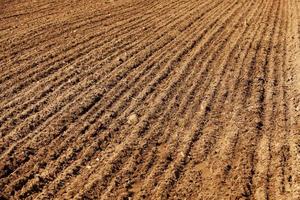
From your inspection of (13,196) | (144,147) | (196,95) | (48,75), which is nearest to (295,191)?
(144,147)

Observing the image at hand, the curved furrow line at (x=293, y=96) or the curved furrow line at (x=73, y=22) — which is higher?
the curved furrow line at (x=73, y=22)

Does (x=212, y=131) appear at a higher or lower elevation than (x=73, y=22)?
lower

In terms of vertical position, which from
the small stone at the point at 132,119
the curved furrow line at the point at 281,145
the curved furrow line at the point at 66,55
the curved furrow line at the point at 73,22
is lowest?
the curved furrow line at the point at 281,145

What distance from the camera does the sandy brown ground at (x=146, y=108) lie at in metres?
6.75

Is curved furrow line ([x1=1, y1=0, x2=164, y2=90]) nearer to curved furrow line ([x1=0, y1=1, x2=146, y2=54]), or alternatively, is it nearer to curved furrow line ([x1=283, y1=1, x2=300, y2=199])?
curved furrow line ([x1=0, y1=1, x2=146, y2=54])

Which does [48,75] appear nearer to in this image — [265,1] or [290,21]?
[290,21]

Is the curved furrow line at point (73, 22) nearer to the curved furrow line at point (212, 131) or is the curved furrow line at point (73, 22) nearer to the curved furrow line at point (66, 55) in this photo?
the curved furrow line at point (66, 55)

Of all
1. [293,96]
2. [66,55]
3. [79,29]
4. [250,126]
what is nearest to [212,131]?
[250,126]

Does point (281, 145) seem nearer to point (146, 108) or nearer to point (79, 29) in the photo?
point (146, 108)

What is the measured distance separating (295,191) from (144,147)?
8.75 ft

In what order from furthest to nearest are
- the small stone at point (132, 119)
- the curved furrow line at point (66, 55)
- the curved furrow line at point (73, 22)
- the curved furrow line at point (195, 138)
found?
the curved furrow line at point (73, 22)
the curved furrow line at point (66, 55)
the small stone at point (132, 119)
the curved furrow line at point (195, 138)

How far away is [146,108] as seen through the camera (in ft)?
28.8

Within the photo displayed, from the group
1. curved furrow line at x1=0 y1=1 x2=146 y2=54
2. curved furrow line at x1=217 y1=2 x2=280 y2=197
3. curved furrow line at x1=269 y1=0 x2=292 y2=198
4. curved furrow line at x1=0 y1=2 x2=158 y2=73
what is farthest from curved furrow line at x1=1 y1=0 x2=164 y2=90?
curved furrow line at x1=269 y1=0 x2=292 y2=198

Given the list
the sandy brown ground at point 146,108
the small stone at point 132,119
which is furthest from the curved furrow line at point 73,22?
the small stone at point 132,119
